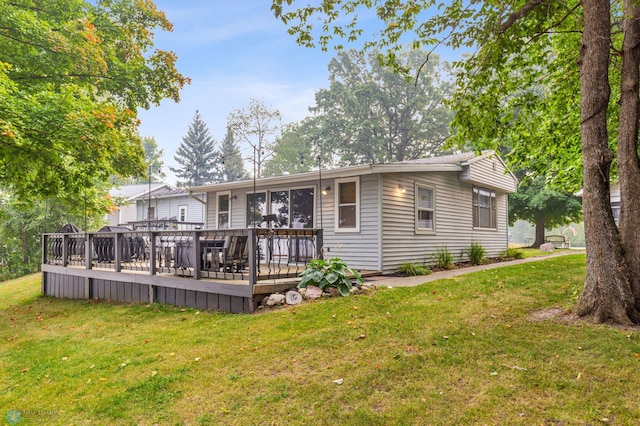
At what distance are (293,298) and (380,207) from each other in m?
3.85

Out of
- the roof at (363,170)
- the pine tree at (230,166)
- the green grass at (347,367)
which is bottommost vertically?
the green grass at (347,367)

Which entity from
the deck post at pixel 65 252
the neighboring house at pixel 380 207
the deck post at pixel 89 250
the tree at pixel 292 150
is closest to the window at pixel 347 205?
the neighboring house at pixel 380 207

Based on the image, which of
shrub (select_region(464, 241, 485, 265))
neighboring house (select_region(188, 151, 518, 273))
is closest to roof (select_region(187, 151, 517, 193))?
neighboring house (select_region(188, 151, 518, 273))

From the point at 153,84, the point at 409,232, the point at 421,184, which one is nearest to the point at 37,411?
the point at 409,232

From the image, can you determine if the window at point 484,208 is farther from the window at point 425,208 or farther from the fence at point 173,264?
the fence at point 173,264

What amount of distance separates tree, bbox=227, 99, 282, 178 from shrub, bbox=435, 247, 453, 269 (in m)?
22.0

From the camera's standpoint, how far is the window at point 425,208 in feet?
33.7

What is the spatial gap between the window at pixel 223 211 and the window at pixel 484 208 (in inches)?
319

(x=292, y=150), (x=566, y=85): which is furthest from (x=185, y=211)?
(x=566, y=85)

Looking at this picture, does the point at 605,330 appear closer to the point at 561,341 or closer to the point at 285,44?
the point at 561,341

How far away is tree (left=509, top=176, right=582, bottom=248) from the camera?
18422 millimetres

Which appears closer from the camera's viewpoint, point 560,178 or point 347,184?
point 560,178

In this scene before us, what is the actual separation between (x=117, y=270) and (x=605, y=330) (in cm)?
833

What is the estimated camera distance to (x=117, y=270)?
26.7 ft
